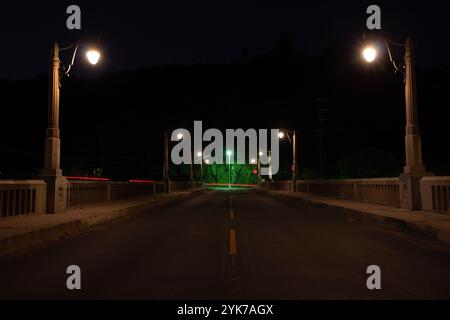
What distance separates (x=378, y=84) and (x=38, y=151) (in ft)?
391

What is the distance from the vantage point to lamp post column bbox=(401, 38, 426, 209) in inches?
598

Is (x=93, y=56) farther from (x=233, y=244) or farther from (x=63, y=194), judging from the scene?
(x=233, y=244)

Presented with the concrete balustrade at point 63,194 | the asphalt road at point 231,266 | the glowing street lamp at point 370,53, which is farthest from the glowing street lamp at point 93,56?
the glowing street lamp at point 370,53

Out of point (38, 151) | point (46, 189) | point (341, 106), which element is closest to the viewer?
point (46, 189)

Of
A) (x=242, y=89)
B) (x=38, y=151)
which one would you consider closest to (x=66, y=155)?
(x=38, y=151)

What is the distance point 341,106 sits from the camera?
14812 cm

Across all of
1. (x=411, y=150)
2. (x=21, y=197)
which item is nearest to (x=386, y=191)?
(x=411, y=150)

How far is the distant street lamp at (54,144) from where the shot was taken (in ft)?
48.8

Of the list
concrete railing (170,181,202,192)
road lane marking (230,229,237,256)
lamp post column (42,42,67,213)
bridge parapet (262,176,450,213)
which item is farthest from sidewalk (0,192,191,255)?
concrete railing (170,181,202,192)

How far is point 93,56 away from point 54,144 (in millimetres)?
3606

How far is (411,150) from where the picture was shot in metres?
15.4

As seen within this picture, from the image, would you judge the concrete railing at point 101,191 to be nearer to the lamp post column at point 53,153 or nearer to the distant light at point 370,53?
the lamp post column at point 53,153

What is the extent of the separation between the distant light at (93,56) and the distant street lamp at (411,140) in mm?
10157
